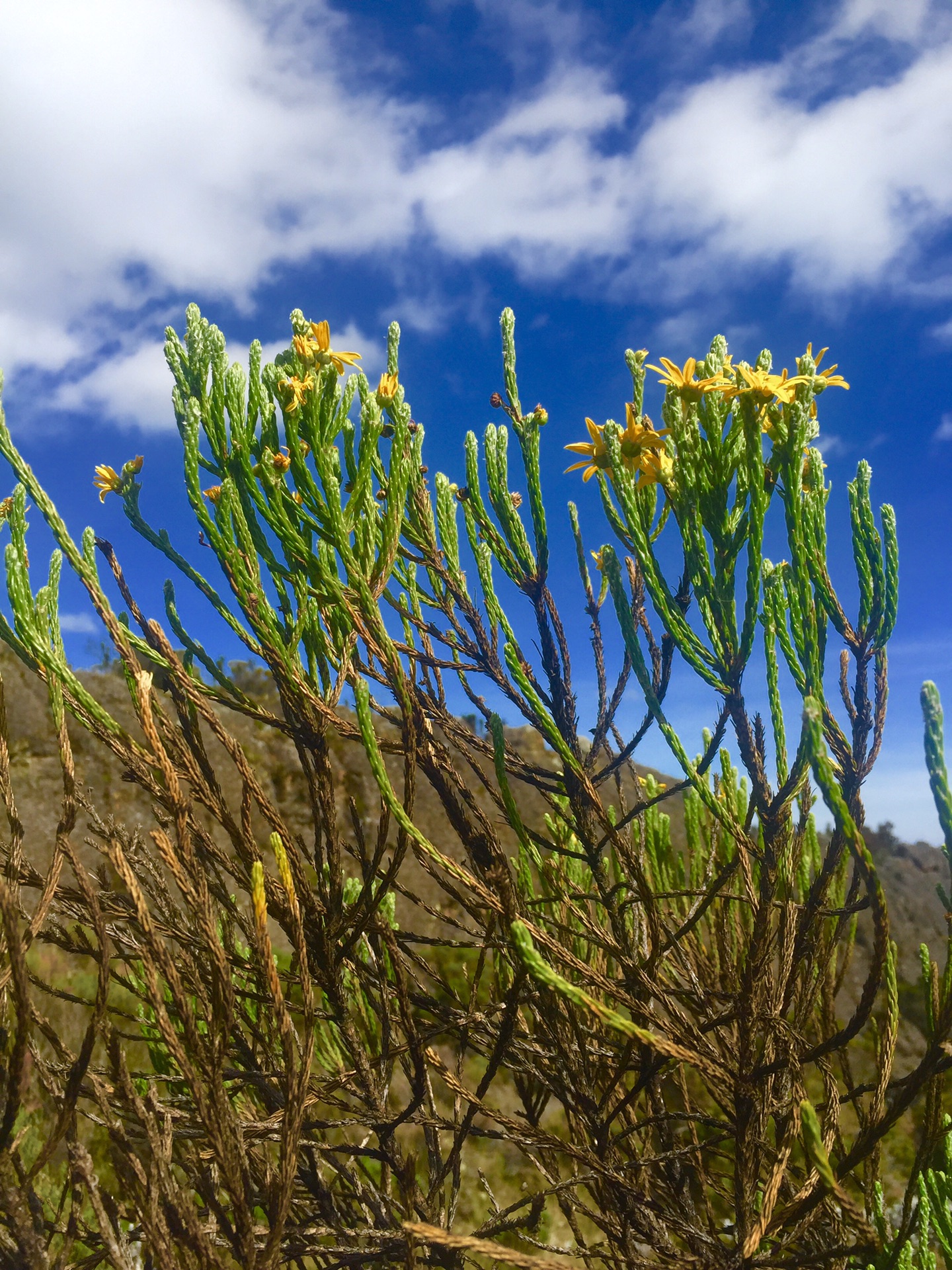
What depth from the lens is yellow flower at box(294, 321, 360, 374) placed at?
203cm

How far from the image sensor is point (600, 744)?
2.24 metres

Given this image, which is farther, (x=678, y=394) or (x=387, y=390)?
(x=387, y=390)

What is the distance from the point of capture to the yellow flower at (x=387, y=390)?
2.21 m

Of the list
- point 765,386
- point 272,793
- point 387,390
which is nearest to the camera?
point 765,386

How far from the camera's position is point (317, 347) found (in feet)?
6.69

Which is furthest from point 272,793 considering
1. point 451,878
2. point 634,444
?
point 634,444

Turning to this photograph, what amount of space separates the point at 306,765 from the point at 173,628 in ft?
1.87

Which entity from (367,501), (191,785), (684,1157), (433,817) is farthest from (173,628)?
(433,817)

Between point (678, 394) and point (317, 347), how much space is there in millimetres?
962

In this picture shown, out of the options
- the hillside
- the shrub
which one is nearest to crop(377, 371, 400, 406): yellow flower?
the shrub

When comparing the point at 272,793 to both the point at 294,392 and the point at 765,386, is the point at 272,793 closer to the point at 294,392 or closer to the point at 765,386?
the point at 294,392

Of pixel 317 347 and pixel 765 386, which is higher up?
pixel 317 347

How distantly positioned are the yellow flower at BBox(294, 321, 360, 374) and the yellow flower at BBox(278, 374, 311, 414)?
71 millimetres

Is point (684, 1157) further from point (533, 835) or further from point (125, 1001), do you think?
point (125, 1001)
